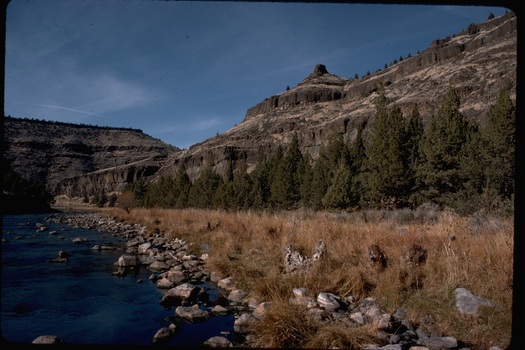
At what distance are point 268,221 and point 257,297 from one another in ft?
16.1

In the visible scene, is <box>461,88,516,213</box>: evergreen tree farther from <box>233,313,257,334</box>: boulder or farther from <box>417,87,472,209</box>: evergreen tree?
<box>233,313,257,334</box>: boulder

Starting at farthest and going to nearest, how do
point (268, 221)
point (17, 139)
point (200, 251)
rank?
1. point (17, 139)
2. point (268, 221)
3. point (200, 251)

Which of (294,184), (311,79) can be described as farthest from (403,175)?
(311,79)

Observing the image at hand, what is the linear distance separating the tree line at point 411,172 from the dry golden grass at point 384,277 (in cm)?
575

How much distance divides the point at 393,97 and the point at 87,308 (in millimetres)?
73217

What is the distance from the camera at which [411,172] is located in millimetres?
20672

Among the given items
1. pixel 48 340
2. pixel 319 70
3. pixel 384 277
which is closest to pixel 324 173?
pixel 384 277

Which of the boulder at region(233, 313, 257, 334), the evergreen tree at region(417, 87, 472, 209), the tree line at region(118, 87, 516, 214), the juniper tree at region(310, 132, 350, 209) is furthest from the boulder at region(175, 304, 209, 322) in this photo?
the juniper tree at region(310, 132, 350, 209)

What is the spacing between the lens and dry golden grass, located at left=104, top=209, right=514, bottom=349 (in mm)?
3127

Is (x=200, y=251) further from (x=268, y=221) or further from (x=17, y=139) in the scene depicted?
(x=17, y=139)

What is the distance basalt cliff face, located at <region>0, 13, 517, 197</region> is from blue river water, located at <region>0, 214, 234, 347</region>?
26853 millimetres

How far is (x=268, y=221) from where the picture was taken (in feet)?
31.5

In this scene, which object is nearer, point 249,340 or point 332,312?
point 249,340

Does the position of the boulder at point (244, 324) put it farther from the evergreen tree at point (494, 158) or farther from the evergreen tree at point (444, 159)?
the evergreen tree at point (444, 159)
